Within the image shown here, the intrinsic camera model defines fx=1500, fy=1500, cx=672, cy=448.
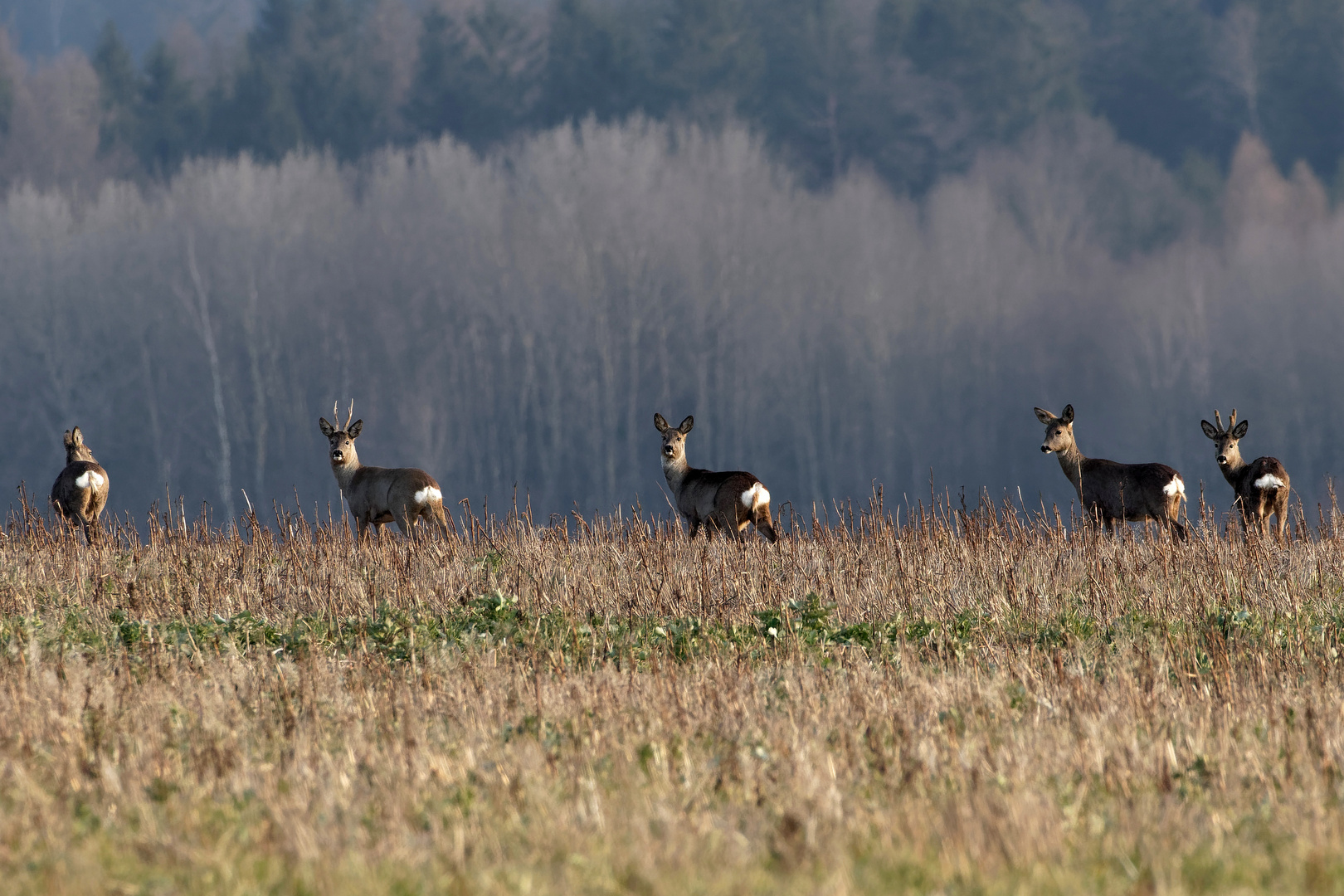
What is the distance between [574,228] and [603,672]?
3846 cm

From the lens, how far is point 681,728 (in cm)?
539

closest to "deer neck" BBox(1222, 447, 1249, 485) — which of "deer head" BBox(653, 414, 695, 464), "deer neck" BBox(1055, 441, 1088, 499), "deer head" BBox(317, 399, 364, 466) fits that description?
"deer neck" BBox(1055, 441, 1088, 499)

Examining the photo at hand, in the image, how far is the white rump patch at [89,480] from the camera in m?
16.0

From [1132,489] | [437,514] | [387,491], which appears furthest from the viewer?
[1132,489]

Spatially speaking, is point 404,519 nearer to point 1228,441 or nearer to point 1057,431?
point 1057,431

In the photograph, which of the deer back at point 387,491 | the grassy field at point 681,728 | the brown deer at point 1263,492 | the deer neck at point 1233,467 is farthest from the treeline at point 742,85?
the grassy field at point 681,728

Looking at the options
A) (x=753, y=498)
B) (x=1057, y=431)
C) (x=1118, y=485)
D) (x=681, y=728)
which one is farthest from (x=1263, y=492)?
(x=681, y=728)

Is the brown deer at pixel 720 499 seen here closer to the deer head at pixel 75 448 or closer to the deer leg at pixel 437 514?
the deer leg at pixel 437 514

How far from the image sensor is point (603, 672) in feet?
21.4

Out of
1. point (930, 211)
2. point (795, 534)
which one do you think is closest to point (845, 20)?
point (930, 211)

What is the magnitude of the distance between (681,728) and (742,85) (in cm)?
4961

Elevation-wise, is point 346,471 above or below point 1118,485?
above

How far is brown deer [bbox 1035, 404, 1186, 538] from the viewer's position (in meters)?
14.2

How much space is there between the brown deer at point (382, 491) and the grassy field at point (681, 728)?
13.2 ft
